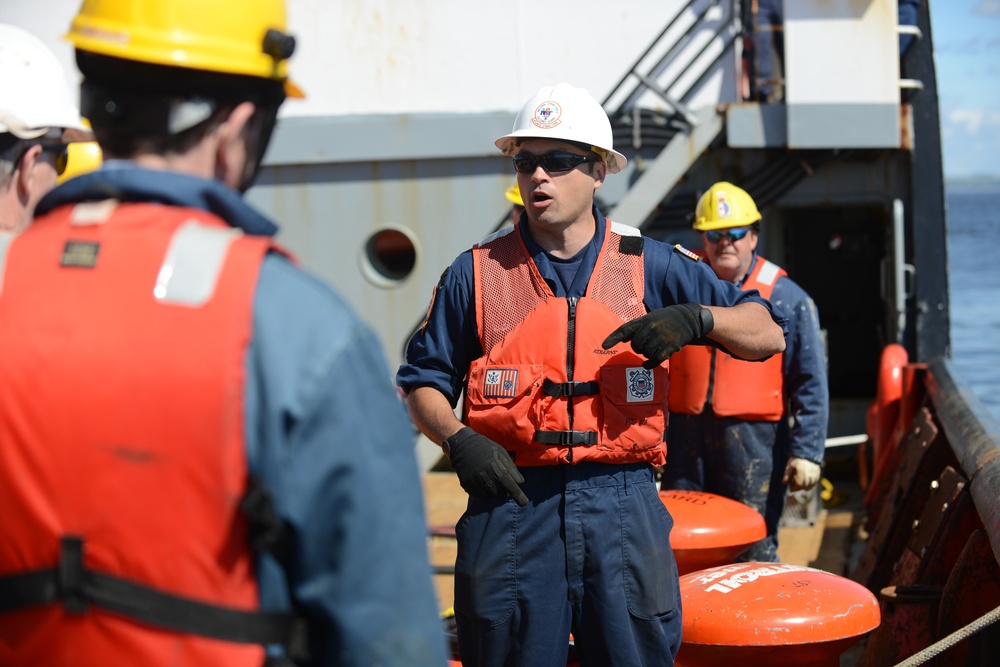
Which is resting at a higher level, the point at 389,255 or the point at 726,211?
the point at 726,211

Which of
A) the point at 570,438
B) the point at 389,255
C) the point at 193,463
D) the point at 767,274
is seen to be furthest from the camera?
the point at 389,255

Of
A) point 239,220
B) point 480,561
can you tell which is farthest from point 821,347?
point 239,220

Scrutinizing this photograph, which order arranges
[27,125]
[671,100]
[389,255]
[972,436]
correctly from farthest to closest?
1. [389,255]
2. [671,100]
3. [972,436]
4. [27,125]

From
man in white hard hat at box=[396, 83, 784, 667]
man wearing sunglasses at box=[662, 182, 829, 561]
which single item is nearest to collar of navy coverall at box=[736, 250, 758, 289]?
man wearing sunglasses at box=[662, 182, 829, 561]

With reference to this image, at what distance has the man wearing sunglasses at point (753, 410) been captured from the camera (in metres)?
5.39

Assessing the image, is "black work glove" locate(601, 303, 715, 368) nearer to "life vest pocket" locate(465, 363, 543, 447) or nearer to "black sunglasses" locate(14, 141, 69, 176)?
"life vest pocket" locate(465, 363, 543, 447)

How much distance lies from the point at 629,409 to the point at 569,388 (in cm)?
18

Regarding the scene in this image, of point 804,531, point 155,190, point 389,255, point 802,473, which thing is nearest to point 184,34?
point 155,190

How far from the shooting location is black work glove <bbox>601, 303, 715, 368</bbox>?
10.1 ft

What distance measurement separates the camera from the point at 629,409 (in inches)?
128

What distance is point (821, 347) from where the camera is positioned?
5.51 meters

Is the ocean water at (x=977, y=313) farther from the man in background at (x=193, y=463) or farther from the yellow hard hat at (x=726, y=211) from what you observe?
the man in background at (x=193, y=463)

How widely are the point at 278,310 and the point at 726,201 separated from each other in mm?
4624

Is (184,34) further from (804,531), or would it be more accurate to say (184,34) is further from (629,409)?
(804,531)
